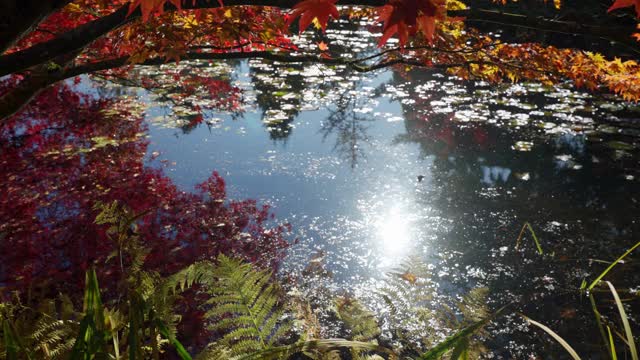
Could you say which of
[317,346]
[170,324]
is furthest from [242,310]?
[317,346]

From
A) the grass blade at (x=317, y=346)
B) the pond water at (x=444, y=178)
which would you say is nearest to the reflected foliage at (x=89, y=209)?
the pond water at (x=444, y=178)

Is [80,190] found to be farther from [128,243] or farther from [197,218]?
[128,243]

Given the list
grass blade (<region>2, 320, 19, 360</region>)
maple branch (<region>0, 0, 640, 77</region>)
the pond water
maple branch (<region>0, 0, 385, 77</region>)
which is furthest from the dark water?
grass blade (<region>2, 320, 19, 360</region>)

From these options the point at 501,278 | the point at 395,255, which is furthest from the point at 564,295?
the point at 395,255

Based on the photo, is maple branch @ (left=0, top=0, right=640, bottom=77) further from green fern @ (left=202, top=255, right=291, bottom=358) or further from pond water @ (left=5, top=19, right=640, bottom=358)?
pond water @ (left=5, top=19, right=640, bottom=358)

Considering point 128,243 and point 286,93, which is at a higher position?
point 128,243

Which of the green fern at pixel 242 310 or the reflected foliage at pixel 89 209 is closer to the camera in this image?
the green fern at pixel 242 310

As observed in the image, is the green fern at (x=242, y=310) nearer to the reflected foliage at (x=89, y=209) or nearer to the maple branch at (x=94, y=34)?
the maple branch at (x=94, y=34)

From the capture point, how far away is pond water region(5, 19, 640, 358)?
16.1 ft

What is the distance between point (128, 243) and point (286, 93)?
956cm

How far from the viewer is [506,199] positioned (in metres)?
6.44

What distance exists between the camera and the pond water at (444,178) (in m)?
4.90

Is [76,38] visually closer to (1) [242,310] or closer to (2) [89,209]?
(1) [242,310]

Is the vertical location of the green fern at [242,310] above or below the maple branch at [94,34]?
below
